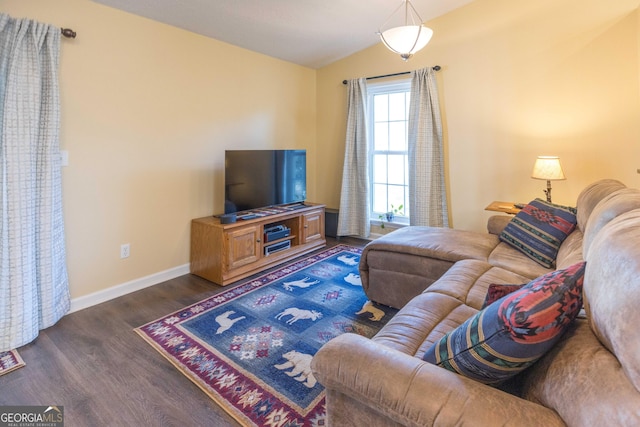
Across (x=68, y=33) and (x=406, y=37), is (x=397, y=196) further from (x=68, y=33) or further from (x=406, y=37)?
(x=68, y=33)

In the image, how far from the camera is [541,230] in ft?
8.00

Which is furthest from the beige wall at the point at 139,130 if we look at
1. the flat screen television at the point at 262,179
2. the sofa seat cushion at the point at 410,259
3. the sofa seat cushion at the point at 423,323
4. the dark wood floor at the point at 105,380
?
the sofa seat cushion at the point at 423,323

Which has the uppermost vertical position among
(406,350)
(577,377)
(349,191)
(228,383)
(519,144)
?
(519,144)

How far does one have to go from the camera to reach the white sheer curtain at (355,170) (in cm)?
445

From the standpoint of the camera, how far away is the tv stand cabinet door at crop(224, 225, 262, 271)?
3.13 meters

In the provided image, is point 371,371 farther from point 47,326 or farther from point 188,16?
point 188,16

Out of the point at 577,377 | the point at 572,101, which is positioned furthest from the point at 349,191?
the point at 577,377

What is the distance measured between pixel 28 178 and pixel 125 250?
3.18ft

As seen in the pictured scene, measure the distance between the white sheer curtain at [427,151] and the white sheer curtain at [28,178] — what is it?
3396 mm

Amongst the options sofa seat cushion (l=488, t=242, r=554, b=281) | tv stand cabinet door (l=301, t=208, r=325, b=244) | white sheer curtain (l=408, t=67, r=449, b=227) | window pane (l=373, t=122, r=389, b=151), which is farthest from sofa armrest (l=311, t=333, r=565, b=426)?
window pane (l=373, t=122, r=389, b=151)

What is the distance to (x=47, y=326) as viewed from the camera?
2.33 m

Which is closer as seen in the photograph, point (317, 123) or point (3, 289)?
point (3, 289)

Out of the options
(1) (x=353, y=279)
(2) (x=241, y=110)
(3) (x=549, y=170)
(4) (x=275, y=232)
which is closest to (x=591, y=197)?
(3) (x=549, y=170)

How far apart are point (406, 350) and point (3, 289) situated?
2.42m
